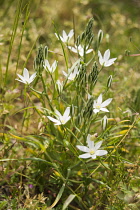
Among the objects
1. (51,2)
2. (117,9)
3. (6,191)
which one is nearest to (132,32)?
(117,9)

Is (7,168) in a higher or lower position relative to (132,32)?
lower

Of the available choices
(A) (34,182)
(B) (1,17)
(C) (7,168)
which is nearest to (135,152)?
(A) (34,182)

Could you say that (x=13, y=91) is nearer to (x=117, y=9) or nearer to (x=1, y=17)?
(x=1, y=17)

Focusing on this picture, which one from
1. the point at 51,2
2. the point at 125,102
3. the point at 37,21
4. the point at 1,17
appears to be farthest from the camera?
the point at 51,2

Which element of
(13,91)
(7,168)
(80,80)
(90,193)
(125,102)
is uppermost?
(80,80)

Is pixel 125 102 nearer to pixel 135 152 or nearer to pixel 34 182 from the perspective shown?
pixel 135 152

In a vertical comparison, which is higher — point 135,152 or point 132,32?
point 132,32

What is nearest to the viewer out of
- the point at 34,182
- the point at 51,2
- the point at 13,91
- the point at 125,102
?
the point at 34,182

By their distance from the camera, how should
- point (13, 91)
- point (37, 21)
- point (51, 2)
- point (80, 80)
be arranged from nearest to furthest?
1. point (80, 80)
2. point (13, 91)
3. point (37, 21)
4. point (51, 2)

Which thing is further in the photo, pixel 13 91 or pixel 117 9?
pixel 117 9
